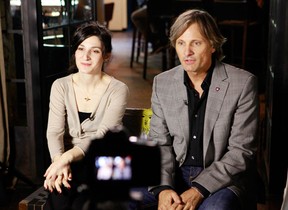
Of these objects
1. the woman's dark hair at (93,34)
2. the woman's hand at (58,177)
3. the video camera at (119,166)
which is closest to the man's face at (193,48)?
the woman's dark hair at (93,34)

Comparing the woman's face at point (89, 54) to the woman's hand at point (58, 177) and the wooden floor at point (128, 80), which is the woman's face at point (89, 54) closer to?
the woman's hand at point (58, 177)

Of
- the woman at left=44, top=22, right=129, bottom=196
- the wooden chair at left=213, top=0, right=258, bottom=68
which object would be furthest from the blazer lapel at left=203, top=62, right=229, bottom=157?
the wooden chair at left=213, top=0, right=258, bottom=68

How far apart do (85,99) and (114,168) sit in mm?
1420

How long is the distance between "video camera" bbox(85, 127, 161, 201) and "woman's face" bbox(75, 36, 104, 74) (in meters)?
1.23

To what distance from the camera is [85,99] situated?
7.15 ft

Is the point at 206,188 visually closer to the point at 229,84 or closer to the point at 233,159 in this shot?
the point at 233,159

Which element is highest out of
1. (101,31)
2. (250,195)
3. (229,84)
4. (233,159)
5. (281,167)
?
(101,31)

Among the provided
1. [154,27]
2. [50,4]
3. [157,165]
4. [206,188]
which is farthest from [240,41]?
[157,165]

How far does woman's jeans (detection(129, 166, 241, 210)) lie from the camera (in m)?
1.79

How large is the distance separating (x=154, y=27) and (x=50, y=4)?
3.16 m

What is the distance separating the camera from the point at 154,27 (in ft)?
20.8

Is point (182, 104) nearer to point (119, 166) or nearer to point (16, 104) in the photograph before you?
point (119, 166)

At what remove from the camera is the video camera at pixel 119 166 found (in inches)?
29.8

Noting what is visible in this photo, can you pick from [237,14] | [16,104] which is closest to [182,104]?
[16,104]
